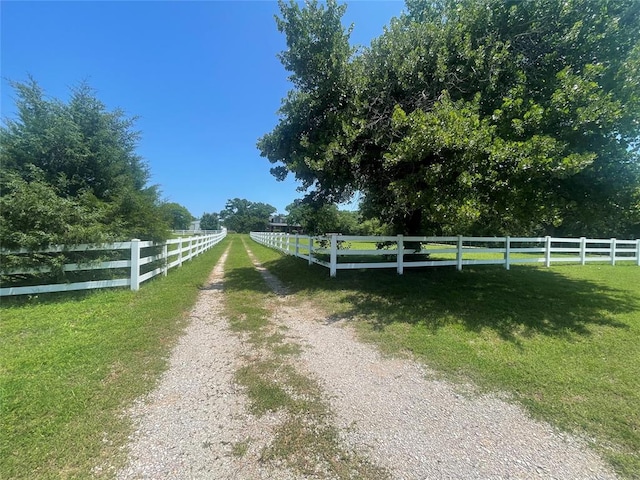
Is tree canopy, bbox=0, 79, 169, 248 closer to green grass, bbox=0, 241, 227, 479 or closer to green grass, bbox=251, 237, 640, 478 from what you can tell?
green grass, bbox=0, 241, 227, 479

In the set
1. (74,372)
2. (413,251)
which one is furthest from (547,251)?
(74,372)

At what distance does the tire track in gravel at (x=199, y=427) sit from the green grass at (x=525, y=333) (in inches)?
88.7

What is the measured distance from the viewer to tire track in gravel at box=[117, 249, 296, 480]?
2.12 meters

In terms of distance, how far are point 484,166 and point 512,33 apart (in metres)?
3.84

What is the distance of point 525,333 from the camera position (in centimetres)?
493

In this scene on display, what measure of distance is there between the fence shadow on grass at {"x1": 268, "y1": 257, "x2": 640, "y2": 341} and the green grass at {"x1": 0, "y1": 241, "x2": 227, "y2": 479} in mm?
3230

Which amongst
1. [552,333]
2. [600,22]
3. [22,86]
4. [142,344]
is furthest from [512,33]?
[22,86]

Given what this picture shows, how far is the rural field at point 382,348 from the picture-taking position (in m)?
2.43

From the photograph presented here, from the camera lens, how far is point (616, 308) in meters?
6.27

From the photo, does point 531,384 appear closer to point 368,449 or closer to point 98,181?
point 368,449

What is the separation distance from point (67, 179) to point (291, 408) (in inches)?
312

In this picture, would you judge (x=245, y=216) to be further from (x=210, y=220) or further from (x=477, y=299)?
(x=477, y=299)

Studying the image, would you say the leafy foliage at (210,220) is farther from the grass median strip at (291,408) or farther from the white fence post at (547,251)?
the grass median strip at (291,408)

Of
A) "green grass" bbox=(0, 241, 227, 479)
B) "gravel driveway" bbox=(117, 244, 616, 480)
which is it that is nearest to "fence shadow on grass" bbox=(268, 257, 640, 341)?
"gravel driveway" bbox=(117, 244, 616, 480)
